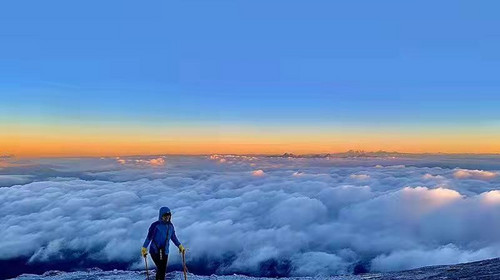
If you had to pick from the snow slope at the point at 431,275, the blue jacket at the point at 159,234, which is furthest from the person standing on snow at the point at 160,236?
the snow slope at the point at 431,275

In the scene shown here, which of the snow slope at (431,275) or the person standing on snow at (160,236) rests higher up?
the person standing on snow at (160,236)


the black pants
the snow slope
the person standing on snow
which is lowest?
the snow slope

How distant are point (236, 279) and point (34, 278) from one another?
1329 centimetres

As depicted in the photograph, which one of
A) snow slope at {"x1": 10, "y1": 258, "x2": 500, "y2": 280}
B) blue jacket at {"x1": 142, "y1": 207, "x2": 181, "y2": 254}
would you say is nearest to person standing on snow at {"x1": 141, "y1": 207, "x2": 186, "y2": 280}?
blue jacket at {"x1": 142, "y1": 207, "x2": 181, "y2": 254}

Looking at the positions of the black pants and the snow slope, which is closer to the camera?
the black pants

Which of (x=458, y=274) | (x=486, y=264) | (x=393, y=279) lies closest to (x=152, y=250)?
(x=393, y=279)

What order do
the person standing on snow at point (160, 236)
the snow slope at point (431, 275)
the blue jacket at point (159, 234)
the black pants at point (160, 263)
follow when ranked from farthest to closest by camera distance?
the snow slope at point (431, 275), the black pants at point (160, 263), the blue jacket at point (159, 234), the person standing on snow at point (160, 236)

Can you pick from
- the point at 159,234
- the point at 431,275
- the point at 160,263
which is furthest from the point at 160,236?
the point at 431,275

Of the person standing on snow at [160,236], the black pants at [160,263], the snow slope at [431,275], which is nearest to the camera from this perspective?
the person standing on snow at [160,236]

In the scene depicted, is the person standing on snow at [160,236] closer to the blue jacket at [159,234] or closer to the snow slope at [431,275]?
the blue jacket at [159,234]

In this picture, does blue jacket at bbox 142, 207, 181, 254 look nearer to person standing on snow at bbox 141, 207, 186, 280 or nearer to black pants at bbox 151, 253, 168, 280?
person standing on snow at bbox 141, 207, 186, 280

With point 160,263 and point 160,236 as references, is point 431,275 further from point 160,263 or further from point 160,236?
point 160,236

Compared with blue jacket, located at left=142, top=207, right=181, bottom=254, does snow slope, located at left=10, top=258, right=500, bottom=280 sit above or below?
below

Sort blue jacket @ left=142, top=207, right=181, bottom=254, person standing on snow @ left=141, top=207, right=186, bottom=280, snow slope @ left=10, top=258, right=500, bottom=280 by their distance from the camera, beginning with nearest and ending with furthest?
person standing on snow @ left=141, top=207, right=186, bottom=280, blue jacket @ left=142, top=207, right=181, bottom=254, snow slope @ left=10, top=258, right=500, bottom=280
